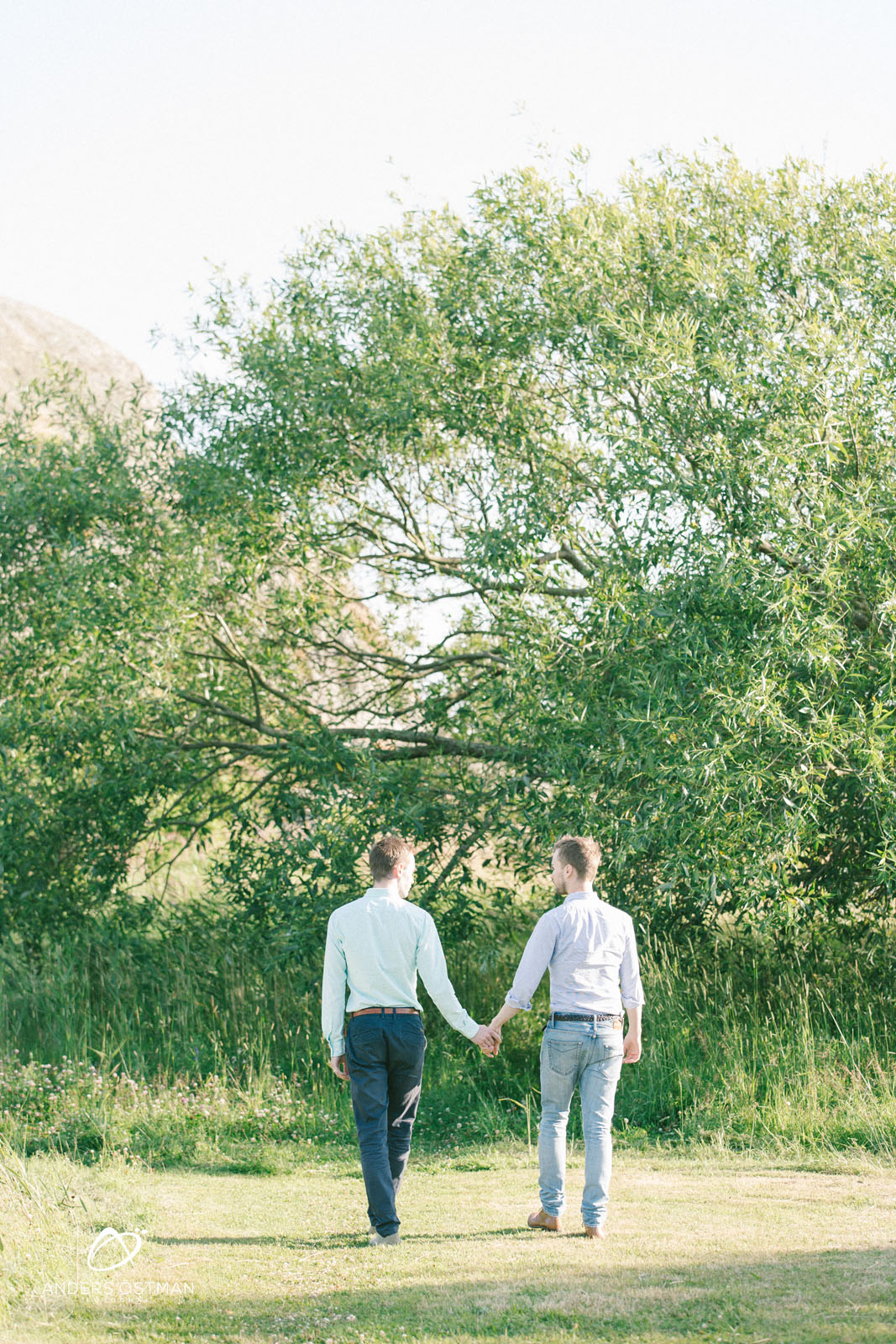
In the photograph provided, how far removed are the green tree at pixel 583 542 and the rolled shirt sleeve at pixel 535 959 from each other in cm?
206

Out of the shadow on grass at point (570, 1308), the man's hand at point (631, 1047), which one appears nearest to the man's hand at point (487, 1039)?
the man's hand at point (631, 1047)

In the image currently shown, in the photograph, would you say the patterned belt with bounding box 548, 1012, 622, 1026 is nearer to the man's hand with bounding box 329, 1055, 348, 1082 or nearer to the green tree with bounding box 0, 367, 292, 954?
the man's hand with bounding box 329, 1055, 348, 1082

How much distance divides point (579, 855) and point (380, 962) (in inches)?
41.4

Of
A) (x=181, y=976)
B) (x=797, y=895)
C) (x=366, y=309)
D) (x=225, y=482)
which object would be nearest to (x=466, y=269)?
(x=366, y=309)

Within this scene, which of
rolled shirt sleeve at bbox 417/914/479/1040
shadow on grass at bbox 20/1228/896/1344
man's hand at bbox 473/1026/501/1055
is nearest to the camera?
shadow on grass at bbox 20/1228/896/1344

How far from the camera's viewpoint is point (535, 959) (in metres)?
5.77

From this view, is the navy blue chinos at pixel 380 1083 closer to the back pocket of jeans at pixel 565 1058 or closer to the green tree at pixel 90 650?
the back pocket of jeans at pixel 565 1058

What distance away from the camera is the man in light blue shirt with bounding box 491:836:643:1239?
5703mm

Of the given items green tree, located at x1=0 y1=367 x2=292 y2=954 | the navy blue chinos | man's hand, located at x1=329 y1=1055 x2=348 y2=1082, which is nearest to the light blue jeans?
the navy blue chinos

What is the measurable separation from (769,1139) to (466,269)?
287 inches

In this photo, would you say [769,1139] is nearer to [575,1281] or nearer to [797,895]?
[797,895]

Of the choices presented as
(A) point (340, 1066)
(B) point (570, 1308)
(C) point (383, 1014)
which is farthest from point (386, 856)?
(B) point (570, 1308)

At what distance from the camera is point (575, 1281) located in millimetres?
5027

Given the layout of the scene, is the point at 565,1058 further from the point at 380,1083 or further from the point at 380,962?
the point at 380,962
